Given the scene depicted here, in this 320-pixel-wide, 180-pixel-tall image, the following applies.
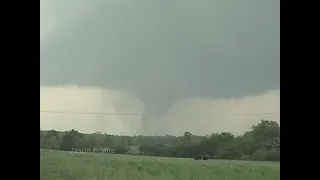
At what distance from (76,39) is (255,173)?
68cm

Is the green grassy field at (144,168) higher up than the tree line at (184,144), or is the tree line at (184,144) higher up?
the tree line at (184,144)

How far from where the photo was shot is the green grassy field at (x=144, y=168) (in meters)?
1.01

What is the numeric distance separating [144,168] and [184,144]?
Answer: 0.46 ft

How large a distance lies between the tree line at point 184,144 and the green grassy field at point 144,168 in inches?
0.8

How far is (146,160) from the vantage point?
3.35 ft

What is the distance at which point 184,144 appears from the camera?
41.1 inches

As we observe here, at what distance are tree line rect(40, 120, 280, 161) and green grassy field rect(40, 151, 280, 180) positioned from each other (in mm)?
20

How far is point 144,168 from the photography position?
3.43 ft

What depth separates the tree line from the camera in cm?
A: 102

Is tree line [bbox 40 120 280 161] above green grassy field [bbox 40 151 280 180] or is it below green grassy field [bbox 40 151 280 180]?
above
